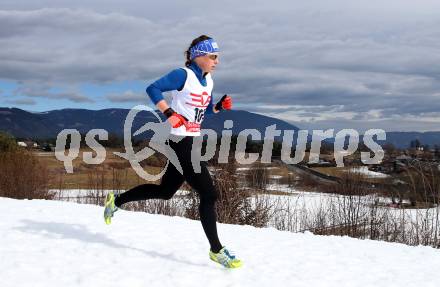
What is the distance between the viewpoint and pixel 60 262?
16.9 ft

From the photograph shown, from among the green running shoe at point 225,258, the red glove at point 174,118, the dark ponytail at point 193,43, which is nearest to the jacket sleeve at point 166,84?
the red glove at point 174,118

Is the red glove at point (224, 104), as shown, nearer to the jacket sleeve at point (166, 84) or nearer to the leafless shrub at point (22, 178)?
the jacket sleeve at point (166, 84)

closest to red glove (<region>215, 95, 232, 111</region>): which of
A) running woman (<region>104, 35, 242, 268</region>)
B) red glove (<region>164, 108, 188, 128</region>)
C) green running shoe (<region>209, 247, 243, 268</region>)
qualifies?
running woman (<region>104, 35, 242, 268</region>)

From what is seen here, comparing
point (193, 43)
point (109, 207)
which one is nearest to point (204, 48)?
point (193, 43)

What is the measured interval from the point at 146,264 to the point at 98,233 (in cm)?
167

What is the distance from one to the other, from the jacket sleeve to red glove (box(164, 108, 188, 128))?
0.50ft

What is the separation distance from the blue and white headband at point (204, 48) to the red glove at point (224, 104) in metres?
0.62

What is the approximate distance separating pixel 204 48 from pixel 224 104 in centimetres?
72

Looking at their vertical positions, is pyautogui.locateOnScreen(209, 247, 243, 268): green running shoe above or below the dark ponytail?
below

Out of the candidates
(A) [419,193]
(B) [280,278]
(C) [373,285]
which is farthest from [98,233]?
(A) [419,193]

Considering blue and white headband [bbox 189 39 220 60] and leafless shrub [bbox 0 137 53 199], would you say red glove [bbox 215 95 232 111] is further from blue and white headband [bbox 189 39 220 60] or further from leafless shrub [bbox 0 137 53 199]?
leafless shrub [bbox 0 137 53 199]

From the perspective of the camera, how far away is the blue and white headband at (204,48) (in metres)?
5.14

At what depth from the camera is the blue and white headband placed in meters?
5.14

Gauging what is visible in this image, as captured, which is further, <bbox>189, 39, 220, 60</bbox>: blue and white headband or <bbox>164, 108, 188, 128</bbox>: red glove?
<bbox>189, 39, 220, 60</bbox>: blue and white headband
